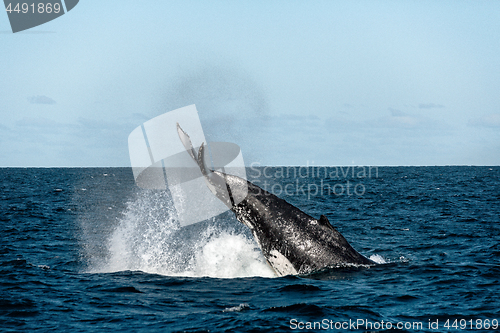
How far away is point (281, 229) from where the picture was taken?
9.07 m

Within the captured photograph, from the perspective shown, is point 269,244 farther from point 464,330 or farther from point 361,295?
point 464,330

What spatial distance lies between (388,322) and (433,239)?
1059 cm

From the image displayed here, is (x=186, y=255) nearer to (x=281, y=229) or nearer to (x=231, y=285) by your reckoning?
(x=231, y=285)

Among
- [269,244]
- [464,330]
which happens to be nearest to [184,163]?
[269,244]

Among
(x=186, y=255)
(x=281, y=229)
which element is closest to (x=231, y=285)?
(x=281, y=229)

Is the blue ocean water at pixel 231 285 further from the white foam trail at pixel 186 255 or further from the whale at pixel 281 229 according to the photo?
the whale at pixel 281 229

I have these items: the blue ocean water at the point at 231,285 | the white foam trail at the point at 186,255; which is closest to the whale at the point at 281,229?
the blue ocean water at the point at 231,285

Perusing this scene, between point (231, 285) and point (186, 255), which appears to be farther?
point (186, 255)

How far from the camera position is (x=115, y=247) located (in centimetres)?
1664

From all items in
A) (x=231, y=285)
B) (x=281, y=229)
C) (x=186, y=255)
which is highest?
(x=281, y=229)

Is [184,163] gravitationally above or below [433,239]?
above

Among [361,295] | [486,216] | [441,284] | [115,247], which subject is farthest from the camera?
[486,216]

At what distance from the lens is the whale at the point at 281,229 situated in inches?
356

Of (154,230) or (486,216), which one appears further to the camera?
(486,216)
